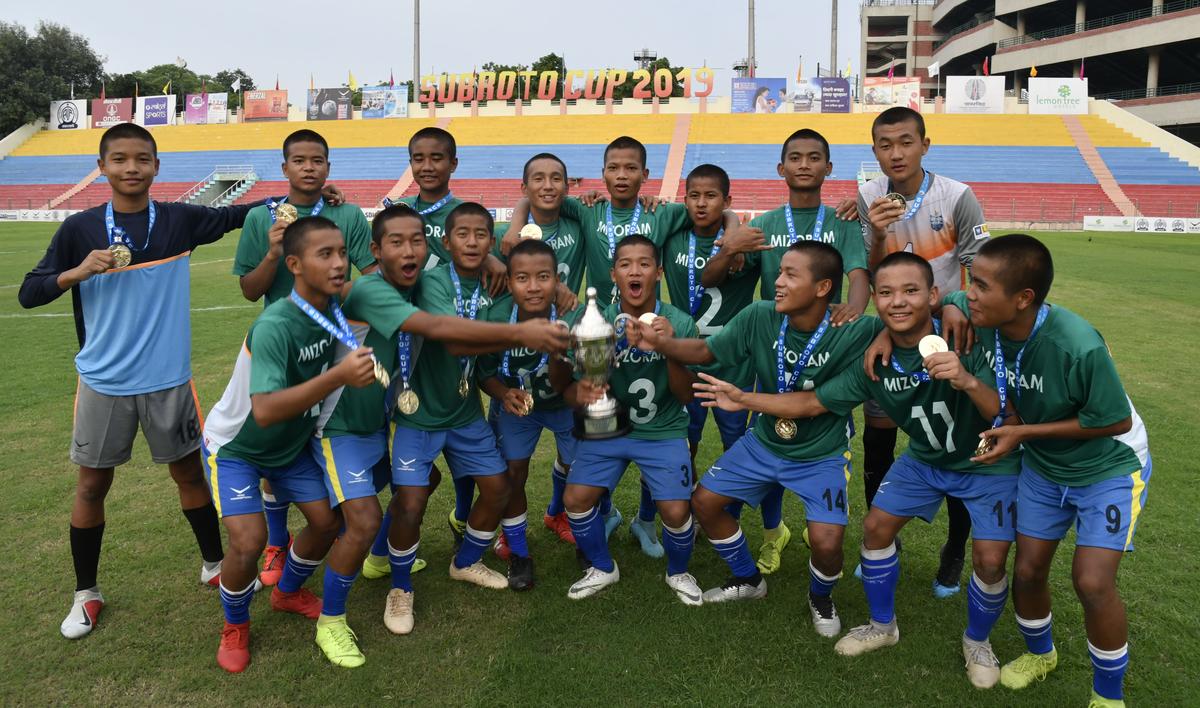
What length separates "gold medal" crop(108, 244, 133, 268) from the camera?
13.2ft

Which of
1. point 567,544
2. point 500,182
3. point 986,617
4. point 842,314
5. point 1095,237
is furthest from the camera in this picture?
point 500,182

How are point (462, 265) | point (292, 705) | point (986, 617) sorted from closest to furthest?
point (292, 705)
point (986, 617)
point (462, 265)

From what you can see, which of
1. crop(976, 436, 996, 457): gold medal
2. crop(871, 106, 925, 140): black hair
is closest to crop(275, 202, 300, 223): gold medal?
crop(871, 106, 925, 140): black hair

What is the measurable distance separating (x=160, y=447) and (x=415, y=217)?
1.81 meters

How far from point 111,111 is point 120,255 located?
60954 mm

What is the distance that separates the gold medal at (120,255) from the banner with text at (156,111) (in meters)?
58.3

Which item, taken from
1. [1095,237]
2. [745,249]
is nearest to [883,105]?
[1095,237]

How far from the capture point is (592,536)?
4422mm

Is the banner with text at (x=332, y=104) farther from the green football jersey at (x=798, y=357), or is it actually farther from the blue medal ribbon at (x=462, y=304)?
the green football jersey at (x=798, y=357)

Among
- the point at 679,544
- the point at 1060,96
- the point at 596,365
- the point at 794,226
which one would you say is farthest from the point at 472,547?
the point at 1060,96

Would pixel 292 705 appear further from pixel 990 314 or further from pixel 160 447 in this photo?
pixel 990 314

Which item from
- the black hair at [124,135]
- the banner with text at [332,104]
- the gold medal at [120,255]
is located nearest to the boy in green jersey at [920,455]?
the gold medal at [120,255]

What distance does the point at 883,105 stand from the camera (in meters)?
47.6

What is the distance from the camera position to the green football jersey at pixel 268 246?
4.53 meters
